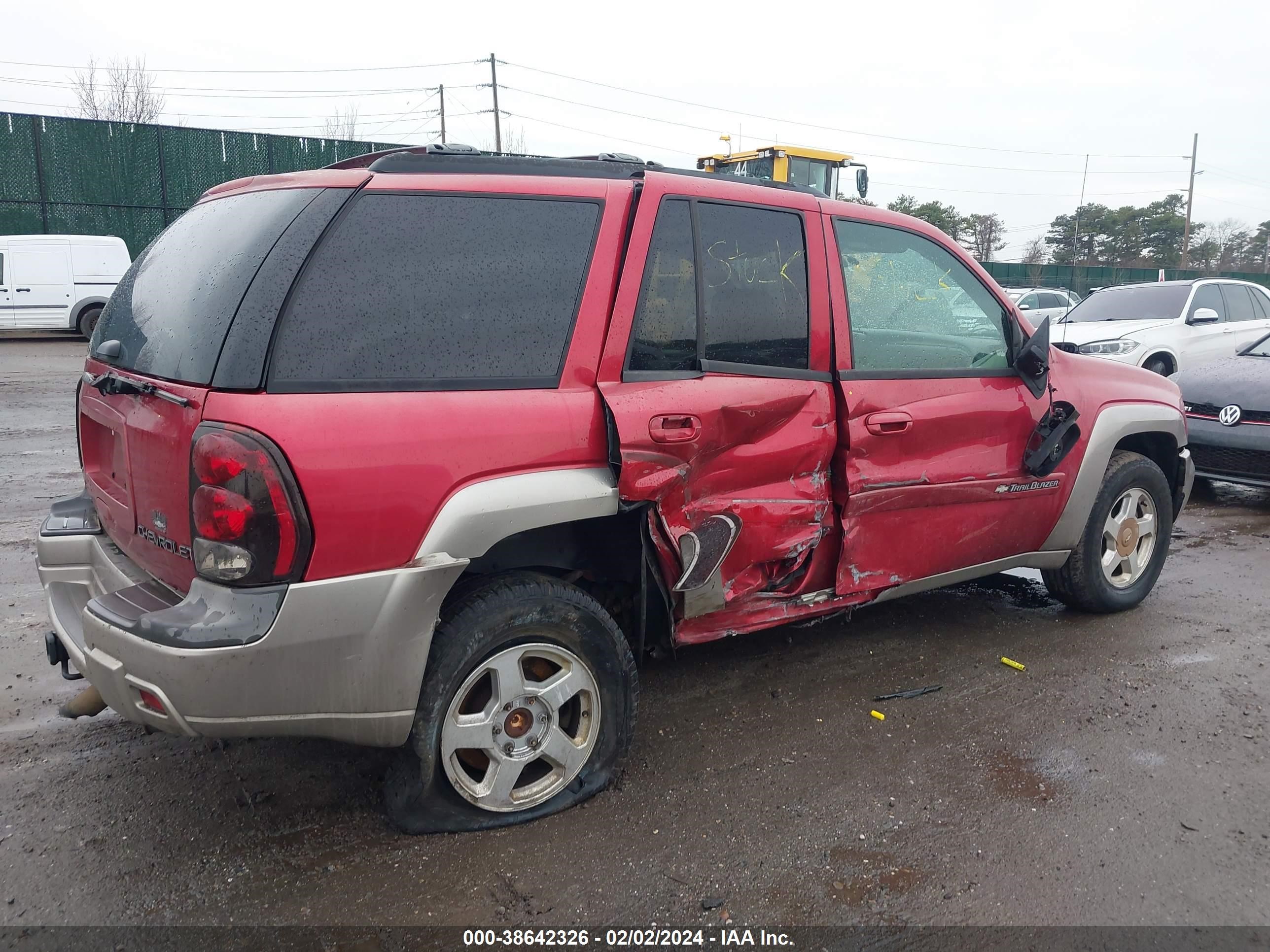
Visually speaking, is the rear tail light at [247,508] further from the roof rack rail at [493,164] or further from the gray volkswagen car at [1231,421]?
the gray volkswagen car at [1231,421]

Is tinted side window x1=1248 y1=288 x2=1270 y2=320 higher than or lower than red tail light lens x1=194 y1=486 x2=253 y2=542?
higher

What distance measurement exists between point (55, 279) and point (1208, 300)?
19934 millimetres

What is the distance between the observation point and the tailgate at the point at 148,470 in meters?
2.44

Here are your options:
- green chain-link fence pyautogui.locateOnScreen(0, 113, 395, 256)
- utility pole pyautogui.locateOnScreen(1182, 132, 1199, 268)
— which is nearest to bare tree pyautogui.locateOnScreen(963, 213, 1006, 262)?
utility pole pyautogui.locateOnScreen(1182, 132, 1199, 268)

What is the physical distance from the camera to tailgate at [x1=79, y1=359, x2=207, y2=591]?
2441 mm

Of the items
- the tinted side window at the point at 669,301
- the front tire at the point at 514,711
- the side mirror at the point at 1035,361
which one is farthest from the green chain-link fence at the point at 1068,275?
the front tire at the point at 514,711

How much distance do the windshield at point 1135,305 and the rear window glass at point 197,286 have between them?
36.9ft

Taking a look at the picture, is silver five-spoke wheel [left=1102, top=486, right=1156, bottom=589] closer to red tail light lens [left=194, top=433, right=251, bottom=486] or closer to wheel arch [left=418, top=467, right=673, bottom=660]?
wheel arch [left=418, top=467, right=673, bottom=660]

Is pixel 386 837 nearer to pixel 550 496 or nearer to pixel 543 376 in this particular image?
pixel 550 496

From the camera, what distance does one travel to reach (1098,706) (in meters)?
3.76

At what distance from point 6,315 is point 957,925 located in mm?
20994

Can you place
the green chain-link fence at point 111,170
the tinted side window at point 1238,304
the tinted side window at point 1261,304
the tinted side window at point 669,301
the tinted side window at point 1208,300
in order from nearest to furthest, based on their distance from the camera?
1. the tinted side window at point 669,301
2. the tinted side window at point 1208,300
3. the tinted side window at point 1238,304
4. the tinted side window at point 1261,304
5. the green chain-link fence at point 111,170

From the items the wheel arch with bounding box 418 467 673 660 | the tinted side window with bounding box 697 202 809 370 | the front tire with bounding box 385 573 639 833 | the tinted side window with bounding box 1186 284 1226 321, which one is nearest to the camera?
the wheel arch with bounding box 418 467 673 660

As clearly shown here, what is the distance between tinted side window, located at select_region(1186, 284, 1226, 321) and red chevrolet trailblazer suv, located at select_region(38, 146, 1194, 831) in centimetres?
925
